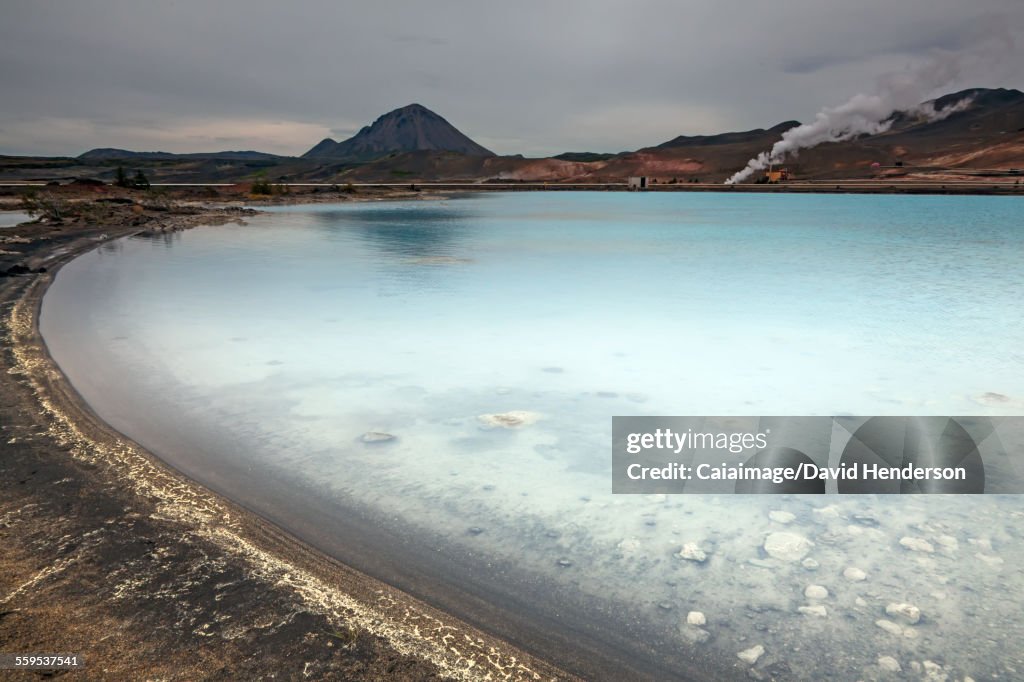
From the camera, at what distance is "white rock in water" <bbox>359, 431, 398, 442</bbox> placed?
21.2 feet

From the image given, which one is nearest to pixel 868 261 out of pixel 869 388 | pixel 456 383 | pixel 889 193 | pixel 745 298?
pixel 745 298

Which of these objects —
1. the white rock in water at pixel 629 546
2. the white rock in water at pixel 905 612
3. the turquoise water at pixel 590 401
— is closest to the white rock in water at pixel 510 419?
the turquoise water at pixel 590 401

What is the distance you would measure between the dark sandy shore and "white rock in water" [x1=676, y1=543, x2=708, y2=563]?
5.26 feet

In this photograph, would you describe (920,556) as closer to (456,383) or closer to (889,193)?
(456,383)

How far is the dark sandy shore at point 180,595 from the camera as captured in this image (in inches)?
118

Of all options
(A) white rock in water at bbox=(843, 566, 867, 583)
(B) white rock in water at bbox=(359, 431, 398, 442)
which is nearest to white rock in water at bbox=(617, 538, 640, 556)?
(A) white rock in water at bbox=(843, 566, 867, 583)

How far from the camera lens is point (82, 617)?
3.22 metres

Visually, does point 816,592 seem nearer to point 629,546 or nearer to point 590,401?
point 629,546

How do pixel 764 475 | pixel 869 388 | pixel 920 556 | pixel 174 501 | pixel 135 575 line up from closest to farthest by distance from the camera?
pixel 135 575, pixel 920 556, pixel 174 501, pixel 764 475, pixel 869 388

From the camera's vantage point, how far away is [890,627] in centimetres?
358

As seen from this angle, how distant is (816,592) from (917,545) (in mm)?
1174

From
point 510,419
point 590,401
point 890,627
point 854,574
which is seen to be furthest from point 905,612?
point 590,401

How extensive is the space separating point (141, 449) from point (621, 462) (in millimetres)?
4593

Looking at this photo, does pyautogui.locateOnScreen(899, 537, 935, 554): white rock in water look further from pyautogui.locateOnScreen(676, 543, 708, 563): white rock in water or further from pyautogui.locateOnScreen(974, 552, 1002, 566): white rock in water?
pyautogui.locateOnScreen(676, 543, 708, 563): white rock in water
